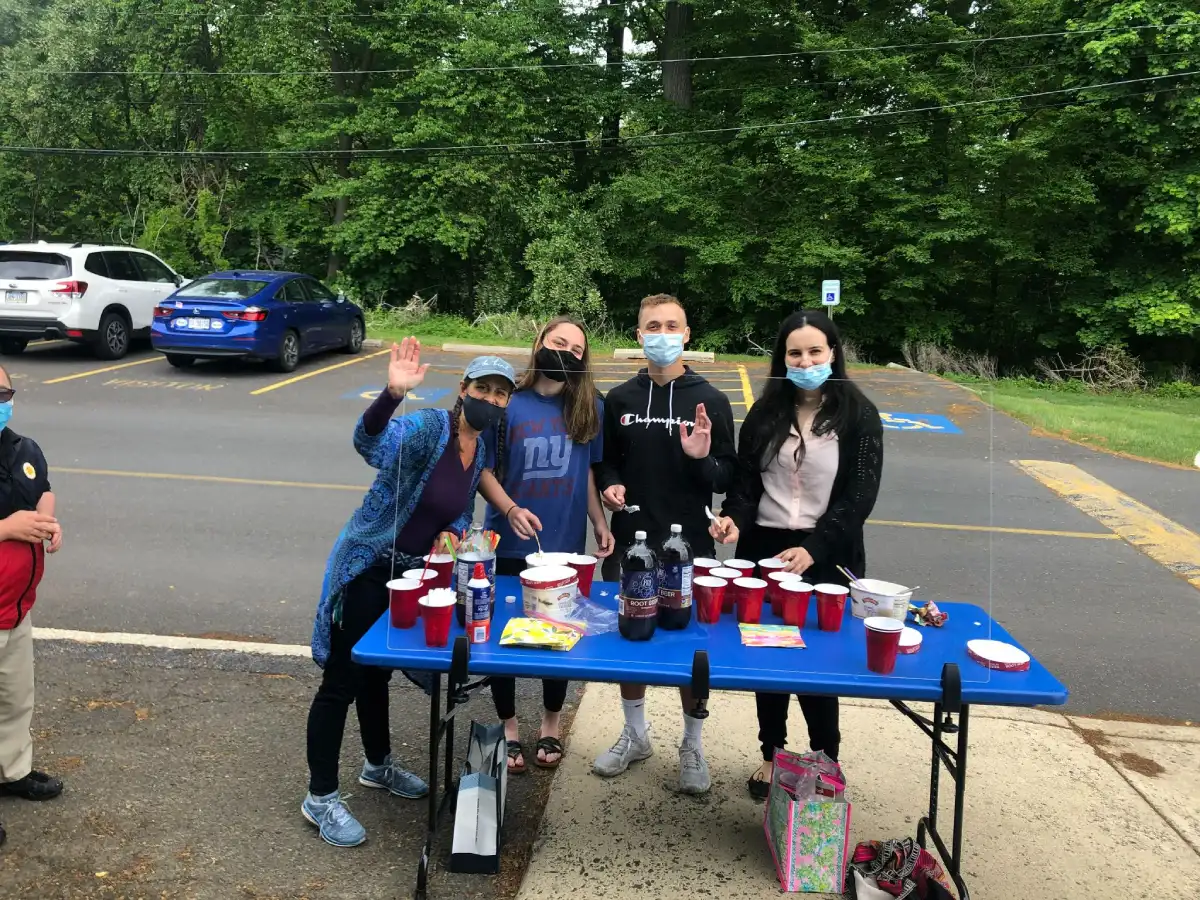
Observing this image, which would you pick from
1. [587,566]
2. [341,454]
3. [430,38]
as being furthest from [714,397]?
[430,38]

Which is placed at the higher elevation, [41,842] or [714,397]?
[714,397]

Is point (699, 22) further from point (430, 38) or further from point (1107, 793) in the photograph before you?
point (1107, 793)

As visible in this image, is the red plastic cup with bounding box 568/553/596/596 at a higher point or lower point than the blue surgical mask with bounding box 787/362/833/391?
lower

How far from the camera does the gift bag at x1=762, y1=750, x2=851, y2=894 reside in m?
2.76

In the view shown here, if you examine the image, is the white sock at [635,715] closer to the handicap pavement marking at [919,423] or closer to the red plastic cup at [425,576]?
the red plastic cup at [425,576]

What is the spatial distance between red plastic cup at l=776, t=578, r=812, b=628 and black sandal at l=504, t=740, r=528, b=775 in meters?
1.30

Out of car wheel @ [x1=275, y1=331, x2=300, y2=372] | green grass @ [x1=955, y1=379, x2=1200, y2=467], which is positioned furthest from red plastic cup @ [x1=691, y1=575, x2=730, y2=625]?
car wheel @ [x1=275, y1=331, x2=300, y2=372]

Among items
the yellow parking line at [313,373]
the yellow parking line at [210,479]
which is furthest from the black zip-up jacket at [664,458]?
the yellow parking line at [313,373]

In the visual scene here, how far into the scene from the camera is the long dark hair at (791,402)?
3043mm

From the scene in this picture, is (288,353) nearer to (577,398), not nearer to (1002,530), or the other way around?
(1002,530)

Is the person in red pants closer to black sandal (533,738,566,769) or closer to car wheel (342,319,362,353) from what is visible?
black sandal (533,738,566,769)

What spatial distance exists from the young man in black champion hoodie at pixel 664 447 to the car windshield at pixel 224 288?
11188mm

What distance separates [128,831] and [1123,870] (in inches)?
133

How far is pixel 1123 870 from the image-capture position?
9.58 feet
